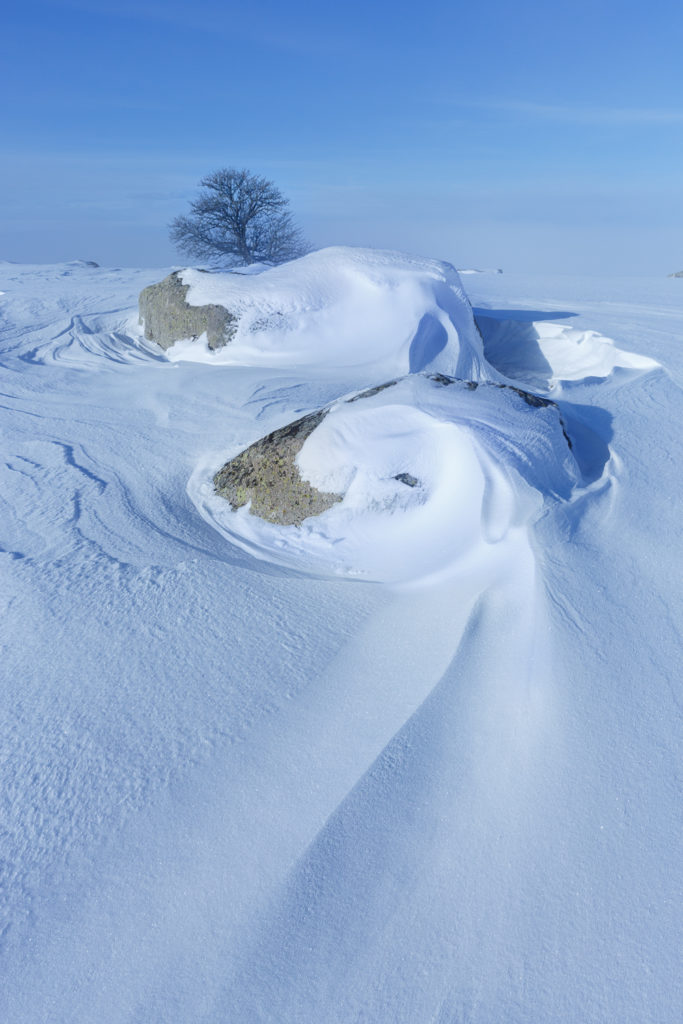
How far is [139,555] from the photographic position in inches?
113

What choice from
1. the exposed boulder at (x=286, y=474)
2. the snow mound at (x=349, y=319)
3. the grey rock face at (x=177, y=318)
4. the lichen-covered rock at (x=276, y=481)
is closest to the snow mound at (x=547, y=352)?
the snow mound at (x=349, y=319)

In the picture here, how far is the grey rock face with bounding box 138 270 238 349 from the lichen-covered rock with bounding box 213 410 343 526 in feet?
8.35

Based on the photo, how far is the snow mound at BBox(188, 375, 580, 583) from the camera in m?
2.88

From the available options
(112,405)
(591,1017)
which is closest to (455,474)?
(591,1017)

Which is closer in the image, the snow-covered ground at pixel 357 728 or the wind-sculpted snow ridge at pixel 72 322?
the snow-covered ground at pixel 357 728

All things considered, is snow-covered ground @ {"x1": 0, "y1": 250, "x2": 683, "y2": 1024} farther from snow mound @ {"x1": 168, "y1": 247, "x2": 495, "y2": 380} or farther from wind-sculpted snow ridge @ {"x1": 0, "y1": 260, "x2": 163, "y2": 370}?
wind-sculpted snow ridge @ {"x1": 0, "y1": 260, "x2": 163, "y2": 370}

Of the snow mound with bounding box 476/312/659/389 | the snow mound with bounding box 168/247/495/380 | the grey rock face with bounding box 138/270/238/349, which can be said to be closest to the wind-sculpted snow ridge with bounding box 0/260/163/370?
the grey rock face with bounding box 138/270/238/349

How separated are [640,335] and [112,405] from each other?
507 centimetres

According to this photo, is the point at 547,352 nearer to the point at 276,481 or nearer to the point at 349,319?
the point at 349,319

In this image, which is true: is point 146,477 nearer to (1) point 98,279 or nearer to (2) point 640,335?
(2) point 640,335

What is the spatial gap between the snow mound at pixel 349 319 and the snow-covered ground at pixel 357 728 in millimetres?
1703

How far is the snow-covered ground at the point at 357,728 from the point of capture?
1466 millimetres

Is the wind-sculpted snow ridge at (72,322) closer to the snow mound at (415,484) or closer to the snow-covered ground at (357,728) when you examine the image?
the snow-covered ground at (357,728)

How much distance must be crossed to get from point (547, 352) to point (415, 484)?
4.68 metres
